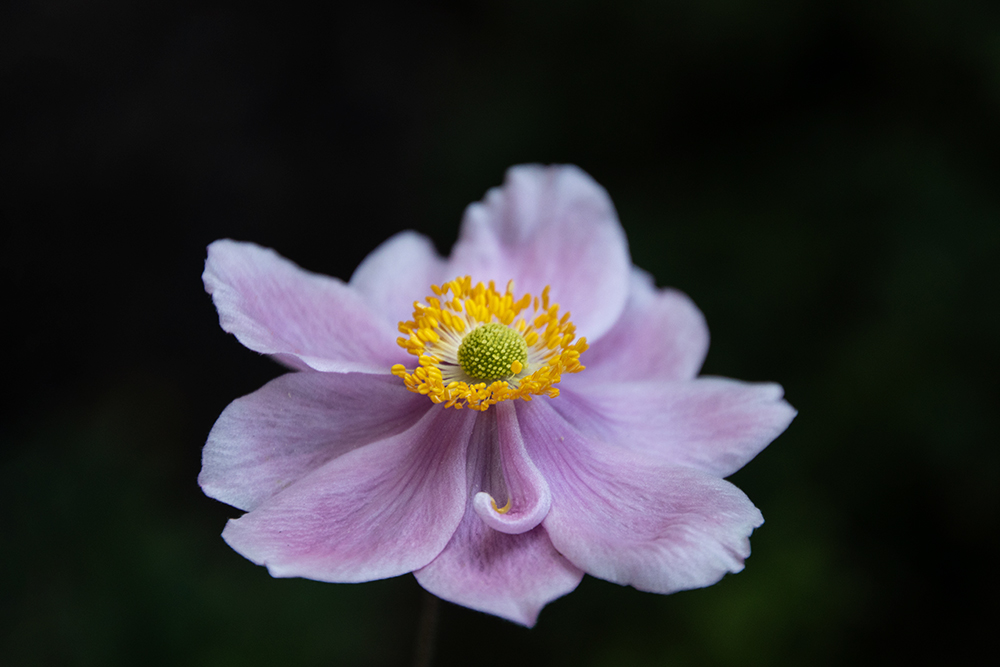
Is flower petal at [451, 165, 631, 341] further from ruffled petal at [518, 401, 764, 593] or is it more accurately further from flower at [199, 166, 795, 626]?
ruffled petal at [518, 401, 764, 593]

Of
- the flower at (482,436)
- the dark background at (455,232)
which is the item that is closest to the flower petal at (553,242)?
the flower at (482,436)

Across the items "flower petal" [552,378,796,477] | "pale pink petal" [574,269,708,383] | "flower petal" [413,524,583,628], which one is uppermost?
"pale pink petal" [574,269,708,383]

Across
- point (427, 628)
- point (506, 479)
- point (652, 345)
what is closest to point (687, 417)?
point (652, 345)

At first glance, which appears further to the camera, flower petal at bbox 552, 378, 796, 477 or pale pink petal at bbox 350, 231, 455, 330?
pale pink petal at bbox 350, 231, 455, 330

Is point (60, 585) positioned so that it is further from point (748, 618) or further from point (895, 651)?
point (895, 651)

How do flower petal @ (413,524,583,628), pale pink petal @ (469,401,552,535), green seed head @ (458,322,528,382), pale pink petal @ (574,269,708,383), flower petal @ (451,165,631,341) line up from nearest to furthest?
1. flower petal @ (413,524,583,628)
2. pale pink petal @ (469,401,552,535)
3. green seed head @ (458,322,528,382)
4. pale pink petal @ (574,269,708,383)
5. flower petal @ (451,165,631,341)

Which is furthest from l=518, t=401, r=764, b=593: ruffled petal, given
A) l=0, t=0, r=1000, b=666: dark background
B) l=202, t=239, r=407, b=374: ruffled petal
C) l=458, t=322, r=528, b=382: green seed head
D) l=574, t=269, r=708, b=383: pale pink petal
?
l=0, t=0, r=1000, b=666: dark background

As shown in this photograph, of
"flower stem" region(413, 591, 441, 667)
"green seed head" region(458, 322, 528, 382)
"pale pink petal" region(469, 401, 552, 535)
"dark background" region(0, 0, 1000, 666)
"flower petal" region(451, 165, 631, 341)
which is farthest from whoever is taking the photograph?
"dark background" region(0, 0, 1000, 666)
